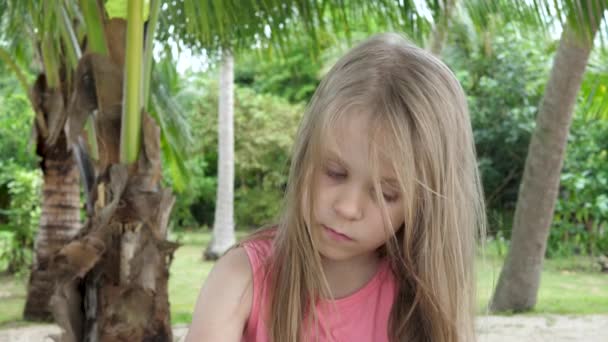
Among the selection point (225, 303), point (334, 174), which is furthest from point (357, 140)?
point (225, 303)

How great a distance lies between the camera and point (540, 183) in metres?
6.16

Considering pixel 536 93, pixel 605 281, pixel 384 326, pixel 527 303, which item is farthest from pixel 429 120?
pixel 536 93

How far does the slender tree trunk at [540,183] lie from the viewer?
5.68 meters

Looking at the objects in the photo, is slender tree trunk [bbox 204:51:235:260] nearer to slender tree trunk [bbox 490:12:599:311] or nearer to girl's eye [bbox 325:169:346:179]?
slender tree trunk [bbox 490:12:599:311]

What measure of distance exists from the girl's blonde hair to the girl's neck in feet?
0.15

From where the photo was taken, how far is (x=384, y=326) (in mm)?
1602

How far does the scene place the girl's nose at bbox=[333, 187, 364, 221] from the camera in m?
1.32

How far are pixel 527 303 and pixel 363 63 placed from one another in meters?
5.79

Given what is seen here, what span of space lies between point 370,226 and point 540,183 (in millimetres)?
5060

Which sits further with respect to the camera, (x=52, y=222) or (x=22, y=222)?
(x=22, y=222)

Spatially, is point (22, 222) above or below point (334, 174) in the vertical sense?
below

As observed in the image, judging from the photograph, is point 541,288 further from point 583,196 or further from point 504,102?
point 504,102

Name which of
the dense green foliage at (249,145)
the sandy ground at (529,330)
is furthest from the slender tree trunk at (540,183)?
the dense green foliage at (249,145)

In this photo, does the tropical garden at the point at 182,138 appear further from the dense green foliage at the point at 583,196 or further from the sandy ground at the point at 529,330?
the sandy ground at the point at 529,330
